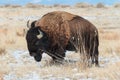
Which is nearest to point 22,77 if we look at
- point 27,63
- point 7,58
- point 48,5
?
point 27,63

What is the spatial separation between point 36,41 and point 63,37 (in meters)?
0.76

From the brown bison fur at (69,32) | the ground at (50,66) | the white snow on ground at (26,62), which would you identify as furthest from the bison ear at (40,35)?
the white snow on ground at (26,62)

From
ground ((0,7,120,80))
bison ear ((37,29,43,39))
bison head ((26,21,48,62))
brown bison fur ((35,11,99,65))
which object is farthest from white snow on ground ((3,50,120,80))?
bison ear ((37,29,43,39))

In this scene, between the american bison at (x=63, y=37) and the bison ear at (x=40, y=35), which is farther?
the american bison at (x=63, y=37)

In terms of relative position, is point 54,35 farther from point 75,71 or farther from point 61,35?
point 75,71

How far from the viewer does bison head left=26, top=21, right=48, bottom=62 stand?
12328mm

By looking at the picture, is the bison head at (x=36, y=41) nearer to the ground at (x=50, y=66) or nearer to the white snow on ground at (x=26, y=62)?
the ground at (x=50, y=66)

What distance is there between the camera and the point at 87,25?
42.2 feet

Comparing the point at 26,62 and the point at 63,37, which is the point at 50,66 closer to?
the point at 63,37

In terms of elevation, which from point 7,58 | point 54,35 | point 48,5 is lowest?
point 48,5

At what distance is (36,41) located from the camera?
1247 centimetres

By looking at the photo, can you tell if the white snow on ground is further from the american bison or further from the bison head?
the bison head

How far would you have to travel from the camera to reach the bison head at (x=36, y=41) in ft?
40.4

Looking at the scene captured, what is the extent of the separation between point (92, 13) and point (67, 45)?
28220mm
